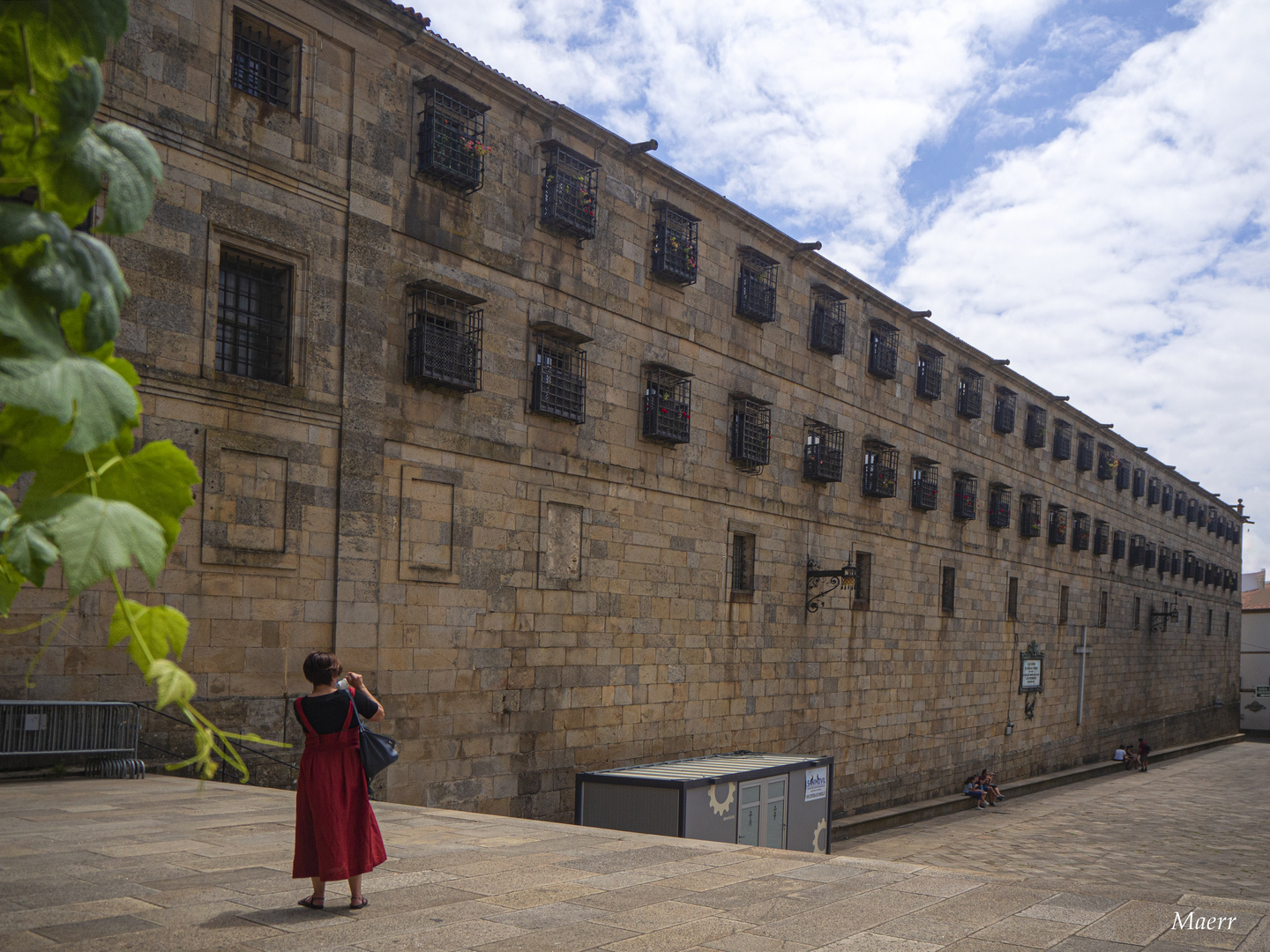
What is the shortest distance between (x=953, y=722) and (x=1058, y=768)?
385 inches

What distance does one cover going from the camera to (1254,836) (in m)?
23.0

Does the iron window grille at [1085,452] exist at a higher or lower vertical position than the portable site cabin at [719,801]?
higher

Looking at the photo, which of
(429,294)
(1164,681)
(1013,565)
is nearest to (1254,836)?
(1013,565)

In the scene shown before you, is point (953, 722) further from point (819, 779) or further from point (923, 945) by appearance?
point (923, 945)

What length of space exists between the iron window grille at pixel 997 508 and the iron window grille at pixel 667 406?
15.8 meters

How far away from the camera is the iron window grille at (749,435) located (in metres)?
20.8

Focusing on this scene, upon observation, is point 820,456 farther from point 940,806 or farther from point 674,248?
point 940,806

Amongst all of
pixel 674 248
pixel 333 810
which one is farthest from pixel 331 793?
pixel 674 248

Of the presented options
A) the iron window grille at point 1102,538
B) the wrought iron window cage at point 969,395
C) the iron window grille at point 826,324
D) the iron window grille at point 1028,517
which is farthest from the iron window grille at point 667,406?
the iron window grille at point 1102,538

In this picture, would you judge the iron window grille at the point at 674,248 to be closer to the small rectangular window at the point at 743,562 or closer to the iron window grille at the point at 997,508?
the small rectangular window at the point at 743,562

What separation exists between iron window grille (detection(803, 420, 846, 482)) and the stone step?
7481 mm

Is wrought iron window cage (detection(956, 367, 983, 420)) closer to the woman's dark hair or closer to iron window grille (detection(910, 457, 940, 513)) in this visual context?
iron window grille (detection(910, 457, 940, 513))

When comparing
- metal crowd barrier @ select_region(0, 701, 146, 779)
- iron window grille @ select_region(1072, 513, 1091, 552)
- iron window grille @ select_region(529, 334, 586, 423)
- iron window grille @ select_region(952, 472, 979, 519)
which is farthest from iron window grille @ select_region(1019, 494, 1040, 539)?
metal crowd barrier @ select_region(0, 701, 146, 779)

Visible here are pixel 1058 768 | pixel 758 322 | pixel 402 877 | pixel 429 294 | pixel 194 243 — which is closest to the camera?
pixel 402 877
